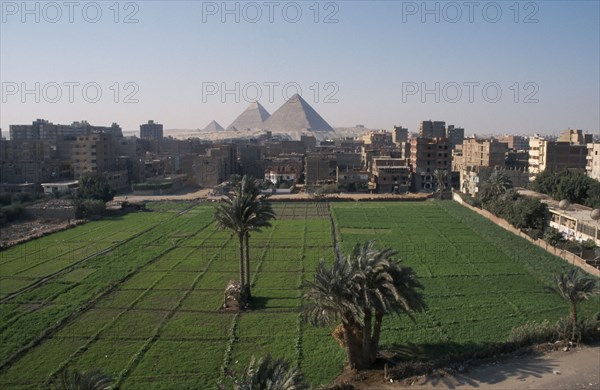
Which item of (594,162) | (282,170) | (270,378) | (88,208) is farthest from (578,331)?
(282,170)

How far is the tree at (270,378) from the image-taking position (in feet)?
32.0

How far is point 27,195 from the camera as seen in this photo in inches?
1901

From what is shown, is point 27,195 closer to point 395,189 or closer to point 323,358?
point 395,189

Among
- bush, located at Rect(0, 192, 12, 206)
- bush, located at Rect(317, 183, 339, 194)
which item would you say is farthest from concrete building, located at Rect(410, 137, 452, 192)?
bush, located at Rect(0, 192, 12, 206)

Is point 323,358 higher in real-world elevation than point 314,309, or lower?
lower

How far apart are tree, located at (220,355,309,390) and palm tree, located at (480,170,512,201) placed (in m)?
33.1

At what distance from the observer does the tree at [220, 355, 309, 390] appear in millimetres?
9750

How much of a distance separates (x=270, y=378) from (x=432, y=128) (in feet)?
304

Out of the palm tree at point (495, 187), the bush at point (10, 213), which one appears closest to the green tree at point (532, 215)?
the palm tree at point (495, 187)

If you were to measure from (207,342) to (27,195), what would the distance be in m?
38.7

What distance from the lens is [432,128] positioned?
98.4 metres

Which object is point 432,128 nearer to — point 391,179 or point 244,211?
point 391,179

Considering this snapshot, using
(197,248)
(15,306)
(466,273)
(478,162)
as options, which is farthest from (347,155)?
(15,306)

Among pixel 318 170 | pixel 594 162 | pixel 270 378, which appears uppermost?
pixel 594 162
